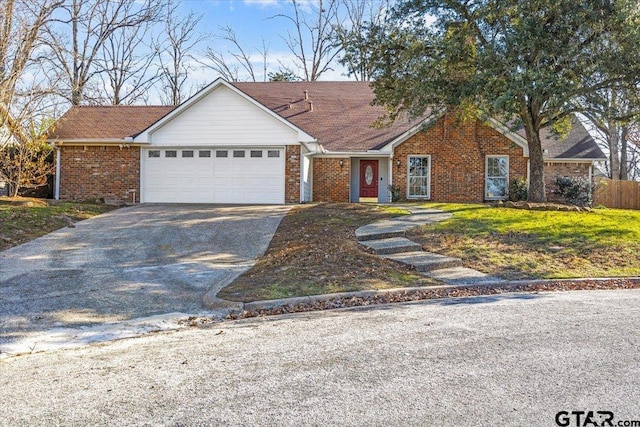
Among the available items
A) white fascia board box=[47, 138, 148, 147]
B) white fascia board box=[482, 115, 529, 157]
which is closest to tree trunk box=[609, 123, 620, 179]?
white fascia board box=[482, 115, 529, 157]

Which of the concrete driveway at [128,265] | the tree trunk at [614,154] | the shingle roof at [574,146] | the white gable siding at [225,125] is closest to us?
the concrete driveway at [128,265]

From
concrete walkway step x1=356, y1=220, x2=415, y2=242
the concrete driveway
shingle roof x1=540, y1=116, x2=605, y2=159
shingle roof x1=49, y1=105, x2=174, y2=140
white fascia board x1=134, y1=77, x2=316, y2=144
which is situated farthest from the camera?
shingle roof x1=540, y1=116, x2=605, y2=159

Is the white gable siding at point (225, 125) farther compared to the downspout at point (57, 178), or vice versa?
the downspout at point (57, 178)

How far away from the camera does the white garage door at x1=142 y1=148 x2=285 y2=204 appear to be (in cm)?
1927

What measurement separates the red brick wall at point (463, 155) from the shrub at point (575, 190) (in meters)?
1.56

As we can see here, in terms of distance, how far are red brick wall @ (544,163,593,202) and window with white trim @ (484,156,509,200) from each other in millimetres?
2099

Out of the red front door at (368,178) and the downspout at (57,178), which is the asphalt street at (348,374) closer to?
the red front door at (368,178)

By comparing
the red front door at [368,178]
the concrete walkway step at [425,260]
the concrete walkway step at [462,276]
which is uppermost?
the red front door at [368,178]

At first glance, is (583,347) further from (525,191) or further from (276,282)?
(525,191)

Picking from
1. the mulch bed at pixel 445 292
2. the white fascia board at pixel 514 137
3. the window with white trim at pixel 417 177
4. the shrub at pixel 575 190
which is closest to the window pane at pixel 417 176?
the window with white trim at pixel 417 177

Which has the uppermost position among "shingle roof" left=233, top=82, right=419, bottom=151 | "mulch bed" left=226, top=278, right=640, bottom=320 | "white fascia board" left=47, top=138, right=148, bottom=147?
"shingle roof" left=233, top=82, right=419, bottom=151

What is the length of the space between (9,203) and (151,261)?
7.90 metres

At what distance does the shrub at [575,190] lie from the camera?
2034 centimetres

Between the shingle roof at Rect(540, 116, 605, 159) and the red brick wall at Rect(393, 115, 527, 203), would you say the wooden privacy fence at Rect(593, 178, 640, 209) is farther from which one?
the red brick wall at Rect(393, 115, 527, 203)
